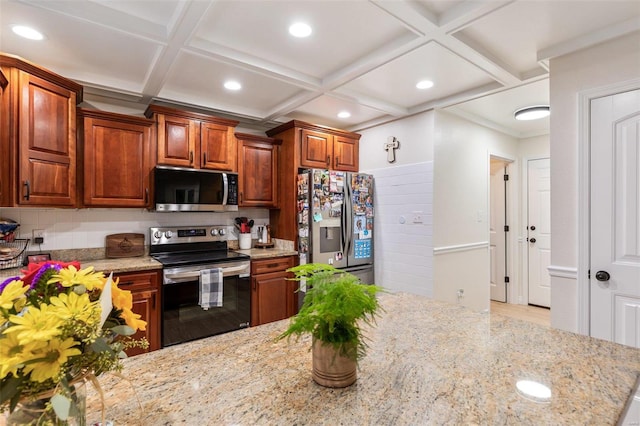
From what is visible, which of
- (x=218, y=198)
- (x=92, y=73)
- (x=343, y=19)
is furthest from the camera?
(x=218, y=198)

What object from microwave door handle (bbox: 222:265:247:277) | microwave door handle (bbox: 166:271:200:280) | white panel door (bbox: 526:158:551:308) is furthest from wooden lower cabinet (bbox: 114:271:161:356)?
white panel door (bbox: 526:158:551:308)

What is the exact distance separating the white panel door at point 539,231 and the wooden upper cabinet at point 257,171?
3502 millimetres

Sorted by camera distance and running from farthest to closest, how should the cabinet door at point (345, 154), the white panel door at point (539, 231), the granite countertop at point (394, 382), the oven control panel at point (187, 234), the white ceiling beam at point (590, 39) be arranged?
the white panel door at point (539, 231) → the cabinet door at point (345, 154) → the oven control panel at point (187, 234) → the white ceiling beam at point (590, 39) → the granite countertop at point (394, 382)

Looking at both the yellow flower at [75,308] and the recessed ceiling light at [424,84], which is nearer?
the yellow flower at [75,308]

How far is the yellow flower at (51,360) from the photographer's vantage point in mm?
527

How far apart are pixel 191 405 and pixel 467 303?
359 centimetres

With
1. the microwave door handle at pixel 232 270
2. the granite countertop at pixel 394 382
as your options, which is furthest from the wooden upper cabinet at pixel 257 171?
the granite countertop at pixel 394 382

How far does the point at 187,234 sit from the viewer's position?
337cm

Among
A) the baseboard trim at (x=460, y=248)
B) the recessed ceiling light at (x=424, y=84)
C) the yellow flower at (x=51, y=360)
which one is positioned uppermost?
the recessed ceiling light at (x=424, y=84)

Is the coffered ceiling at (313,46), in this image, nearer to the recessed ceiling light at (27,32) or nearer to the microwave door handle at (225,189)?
the recessed ceiling light at (27,32)

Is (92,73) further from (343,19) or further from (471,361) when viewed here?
(471,361)

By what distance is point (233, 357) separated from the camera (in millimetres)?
1059

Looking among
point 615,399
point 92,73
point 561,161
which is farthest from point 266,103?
point 615,399

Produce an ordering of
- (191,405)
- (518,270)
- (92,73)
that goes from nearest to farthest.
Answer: (191,405), (92,73), (518,270)
